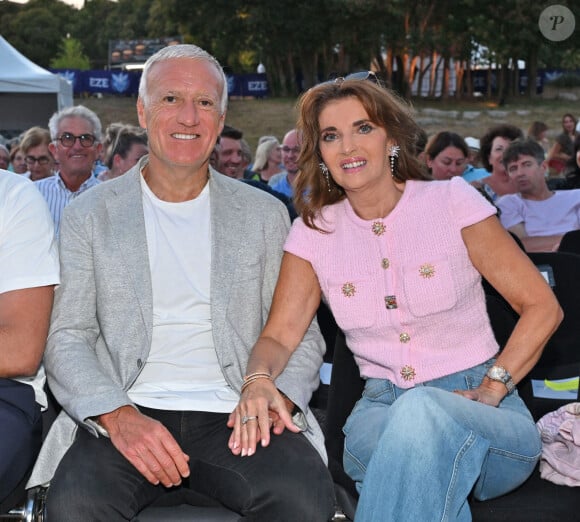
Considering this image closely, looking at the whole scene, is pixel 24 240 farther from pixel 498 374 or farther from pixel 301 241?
pixel 498 374

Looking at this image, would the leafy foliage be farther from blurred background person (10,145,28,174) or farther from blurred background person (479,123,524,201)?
blurred background person (10,145,28,174)

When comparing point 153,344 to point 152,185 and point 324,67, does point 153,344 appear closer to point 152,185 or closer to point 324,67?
point 152,185

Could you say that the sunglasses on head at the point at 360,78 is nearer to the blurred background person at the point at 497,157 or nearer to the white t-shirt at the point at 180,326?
the white t-shirt at the point at 180,326

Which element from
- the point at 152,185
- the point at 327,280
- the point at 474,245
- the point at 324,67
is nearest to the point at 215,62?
the point at 152,185

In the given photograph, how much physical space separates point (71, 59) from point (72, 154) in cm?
6374

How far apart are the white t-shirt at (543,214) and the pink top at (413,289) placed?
3.96m

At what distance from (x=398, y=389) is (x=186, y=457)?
2.44 ft

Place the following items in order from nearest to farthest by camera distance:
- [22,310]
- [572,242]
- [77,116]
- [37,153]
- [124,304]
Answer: [22,310] < [124,304] < [572,242] < [77,116] < [37,153]

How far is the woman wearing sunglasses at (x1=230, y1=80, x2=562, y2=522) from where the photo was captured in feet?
8.45

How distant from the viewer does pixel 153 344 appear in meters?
2.79

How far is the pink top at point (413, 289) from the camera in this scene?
9.13ft

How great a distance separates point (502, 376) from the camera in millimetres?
2658

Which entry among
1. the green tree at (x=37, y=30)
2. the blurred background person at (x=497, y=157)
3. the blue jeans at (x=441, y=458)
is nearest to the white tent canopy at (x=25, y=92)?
the blurred background person at (x=497, y=157)

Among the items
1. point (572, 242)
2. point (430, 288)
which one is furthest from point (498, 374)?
point (572, 242)
